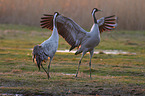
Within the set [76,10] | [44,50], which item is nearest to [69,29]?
[44,50]

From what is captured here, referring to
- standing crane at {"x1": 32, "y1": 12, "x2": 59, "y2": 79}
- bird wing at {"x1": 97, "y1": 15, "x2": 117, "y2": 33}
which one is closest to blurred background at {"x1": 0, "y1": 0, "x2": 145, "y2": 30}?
bird wing at {"x1": 97, "y1": 15, "x2": 117, "y2": 33}

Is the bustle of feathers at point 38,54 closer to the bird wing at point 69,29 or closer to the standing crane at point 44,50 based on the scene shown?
the standing crane at point 44,50

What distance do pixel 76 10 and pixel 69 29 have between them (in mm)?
53326

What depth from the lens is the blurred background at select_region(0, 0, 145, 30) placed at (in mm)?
59438

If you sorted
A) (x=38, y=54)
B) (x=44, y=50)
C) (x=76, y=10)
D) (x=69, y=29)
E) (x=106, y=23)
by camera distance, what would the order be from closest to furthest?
(x=38, y=54)
(x=44, y=50)
(x=69, y=29)
(x=106, y=23)
(x=76, y=10)

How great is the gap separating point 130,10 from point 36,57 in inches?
2072

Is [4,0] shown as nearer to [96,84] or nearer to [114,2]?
[114,2]

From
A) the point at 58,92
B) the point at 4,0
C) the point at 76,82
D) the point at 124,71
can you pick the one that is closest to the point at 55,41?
the point at 76,82

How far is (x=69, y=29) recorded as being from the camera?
11930 mm

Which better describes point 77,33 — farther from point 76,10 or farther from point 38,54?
point 76,10

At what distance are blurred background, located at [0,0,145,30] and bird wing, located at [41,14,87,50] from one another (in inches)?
1831

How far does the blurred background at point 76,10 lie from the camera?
59438 mm

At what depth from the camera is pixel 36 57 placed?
10.4m

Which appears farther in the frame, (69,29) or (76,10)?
(76,10)
